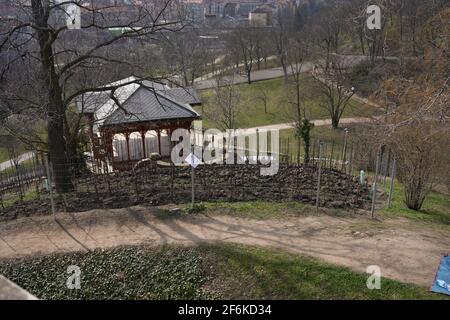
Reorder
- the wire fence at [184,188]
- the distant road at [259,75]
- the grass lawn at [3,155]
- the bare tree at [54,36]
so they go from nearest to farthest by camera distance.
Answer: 1. the wire fence at [184,188]
2. the bare tree at [54,36]
3. the grass lawn at [3,155]
4. the distant road at [259,75]

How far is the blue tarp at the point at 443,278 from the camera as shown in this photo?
5949 millimetres

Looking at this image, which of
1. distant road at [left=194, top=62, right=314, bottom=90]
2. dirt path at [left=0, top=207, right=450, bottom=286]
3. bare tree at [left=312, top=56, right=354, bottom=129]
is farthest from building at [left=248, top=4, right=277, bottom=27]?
dirt path at [left=0, top=207, right=450, bottom=286]

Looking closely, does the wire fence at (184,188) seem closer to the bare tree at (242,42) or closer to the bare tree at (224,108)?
the bare tree at (224,108)

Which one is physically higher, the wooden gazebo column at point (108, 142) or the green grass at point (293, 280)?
the wooden gazebo column at point (108, 142)

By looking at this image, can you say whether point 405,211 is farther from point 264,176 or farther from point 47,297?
point 47,297

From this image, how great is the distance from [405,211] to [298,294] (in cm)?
548

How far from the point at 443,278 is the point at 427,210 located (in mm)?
5244

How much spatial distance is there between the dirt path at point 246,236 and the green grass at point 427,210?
1193 millimetres

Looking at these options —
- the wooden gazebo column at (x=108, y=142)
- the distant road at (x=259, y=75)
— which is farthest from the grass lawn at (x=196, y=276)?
the distant road at (x=259, y=75)

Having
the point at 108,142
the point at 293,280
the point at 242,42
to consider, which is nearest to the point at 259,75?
the point at 242,42

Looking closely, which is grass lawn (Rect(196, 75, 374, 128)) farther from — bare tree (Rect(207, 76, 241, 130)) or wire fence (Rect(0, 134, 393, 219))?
wire fence (Rect(0, 134, 393, 219))

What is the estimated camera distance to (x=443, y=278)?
6227 millimetres

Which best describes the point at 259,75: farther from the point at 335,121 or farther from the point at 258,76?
the point at 335,121
